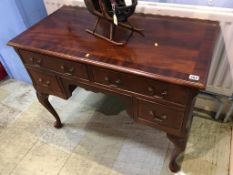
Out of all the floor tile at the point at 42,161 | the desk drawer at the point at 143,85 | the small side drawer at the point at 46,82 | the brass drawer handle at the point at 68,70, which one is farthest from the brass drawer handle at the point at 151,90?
the floor tile at the point at 42,161

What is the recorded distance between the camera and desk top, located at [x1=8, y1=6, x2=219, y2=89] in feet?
2.54

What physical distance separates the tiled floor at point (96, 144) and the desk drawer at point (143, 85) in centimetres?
62

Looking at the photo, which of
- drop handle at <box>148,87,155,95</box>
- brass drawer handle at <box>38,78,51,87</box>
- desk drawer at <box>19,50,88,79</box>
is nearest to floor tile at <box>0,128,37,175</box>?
brass drawer handle at <box>38,78,51,87</box>

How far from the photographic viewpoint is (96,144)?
1414 millimetres

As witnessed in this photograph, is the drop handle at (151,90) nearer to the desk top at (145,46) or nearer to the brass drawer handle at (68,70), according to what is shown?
the desk top at (145,46)

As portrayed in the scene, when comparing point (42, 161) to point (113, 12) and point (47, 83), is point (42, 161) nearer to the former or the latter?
point (47, 83)

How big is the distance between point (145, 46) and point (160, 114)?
30cm

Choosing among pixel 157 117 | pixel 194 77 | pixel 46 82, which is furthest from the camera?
pixel 46 82

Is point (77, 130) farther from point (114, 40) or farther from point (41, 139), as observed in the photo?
point (114, 40)

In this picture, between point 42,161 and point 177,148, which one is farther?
point 42,161

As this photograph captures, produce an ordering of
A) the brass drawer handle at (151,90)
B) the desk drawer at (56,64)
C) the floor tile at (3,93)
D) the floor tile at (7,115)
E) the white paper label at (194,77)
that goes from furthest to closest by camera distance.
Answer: the floor tile at (3,93) → the floor tile at (7,115) → the desk drawer at (56,64) → the brass drawer handle at (151,90) → the white paper label at (194,77)

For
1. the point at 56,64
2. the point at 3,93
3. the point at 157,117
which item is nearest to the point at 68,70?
the point at 56,64

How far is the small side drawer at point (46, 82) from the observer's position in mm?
1109

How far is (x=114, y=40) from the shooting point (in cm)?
96
